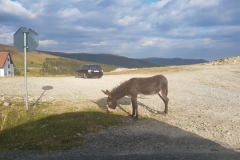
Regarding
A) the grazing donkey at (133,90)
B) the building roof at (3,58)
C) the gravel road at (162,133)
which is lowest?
the gravel road at (162,133)

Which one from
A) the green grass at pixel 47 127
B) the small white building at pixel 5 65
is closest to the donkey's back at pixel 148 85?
the green grass at pixel 47 127

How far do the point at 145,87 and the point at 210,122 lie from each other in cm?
342

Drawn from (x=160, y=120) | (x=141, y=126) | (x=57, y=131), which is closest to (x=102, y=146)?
(x=57, y=131)

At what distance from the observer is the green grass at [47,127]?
821 cm

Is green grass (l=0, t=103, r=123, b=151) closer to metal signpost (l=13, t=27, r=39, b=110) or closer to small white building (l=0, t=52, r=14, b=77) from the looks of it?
metal signpost (l=13, t=27, r=39, b=110)

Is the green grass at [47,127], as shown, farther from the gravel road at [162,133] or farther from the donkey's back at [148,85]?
the donkey's back at [148,85]

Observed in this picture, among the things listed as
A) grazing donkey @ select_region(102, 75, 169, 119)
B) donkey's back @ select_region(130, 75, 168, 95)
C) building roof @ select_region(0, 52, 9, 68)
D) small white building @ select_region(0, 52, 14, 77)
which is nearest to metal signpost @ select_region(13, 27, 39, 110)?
grazing donkey @ select_region(102, 75, 169, 119)

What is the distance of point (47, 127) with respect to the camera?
9805mm

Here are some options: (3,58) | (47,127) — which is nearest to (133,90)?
(47,127)

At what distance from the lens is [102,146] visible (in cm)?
820

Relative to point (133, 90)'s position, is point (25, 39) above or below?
above

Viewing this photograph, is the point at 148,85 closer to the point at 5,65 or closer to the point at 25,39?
the point at 25,39

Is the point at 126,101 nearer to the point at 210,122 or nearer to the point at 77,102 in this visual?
the point at 77,102

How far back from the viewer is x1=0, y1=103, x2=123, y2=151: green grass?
821 centimetres
